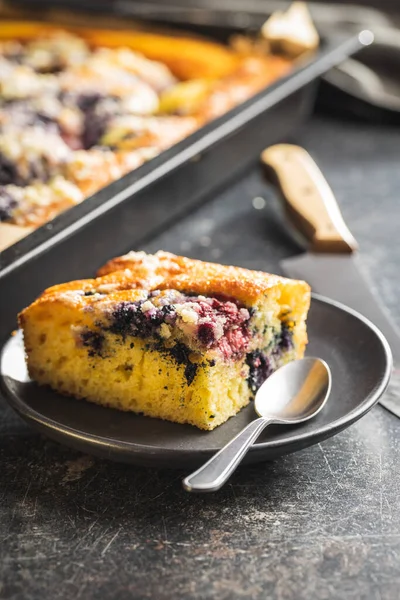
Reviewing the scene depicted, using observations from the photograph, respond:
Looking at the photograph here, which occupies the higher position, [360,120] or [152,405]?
[152,405]

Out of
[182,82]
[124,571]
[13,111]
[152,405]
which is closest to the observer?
[124,571]

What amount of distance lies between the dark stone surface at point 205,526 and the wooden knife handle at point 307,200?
59 cm

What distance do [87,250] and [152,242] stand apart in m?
0.36

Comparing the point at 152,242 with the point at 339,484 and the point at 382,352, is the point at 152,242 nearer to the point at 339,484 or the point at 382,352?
the point at 382,352

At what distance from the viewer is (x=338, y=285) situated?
1836mm

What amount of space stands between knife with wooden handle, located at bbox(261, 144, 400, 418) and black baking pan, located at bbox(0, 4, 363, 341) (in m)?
0.12

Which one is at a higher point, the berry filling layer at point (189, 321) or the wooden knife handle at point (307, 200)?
the berry filling layer at point (189, 321)

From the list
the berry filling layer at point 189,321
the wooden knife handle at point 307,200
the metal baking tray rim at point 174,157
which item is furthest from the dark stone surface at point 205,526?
the wooden knife handle at point 307,200

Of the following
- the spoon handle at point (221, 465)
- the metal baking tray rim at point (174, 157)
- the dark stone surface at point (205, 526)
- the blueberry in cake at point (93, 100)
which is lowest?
the blueberry in cake at point (93, 100)

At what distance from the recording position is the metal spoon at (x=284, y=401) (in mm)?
1119

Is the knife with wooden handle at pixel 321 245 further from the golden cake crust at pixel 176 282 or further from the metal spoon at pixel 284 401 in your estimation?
the golden cake crust at pixel 176 282

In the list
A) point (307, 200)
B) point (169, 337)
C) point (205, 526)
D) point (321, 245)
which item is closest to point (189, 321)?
point (169, 337)

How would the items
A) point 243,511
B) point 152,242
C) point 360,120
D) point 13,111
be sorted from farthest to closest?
point 360,120 → point 13,111 → point 152,242 → point 243,511

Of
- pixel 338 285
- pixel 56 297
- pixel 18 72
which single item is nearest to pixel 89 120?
pixel 18 72
